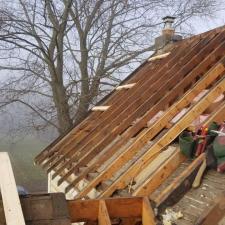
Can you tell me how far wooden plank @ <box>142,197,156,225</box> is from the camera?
2.34 metres

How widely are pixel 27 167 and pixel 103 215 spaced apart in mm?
30681

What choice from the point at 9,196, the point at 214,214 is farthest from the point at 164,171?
the point at 9,196

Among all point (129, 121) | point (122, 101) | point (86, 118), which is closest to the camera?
point (129, 121)

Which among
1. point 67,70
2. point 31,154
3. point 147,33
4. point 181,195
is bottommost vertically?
point 31,154

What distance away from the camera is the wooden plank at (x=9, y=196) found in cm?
192

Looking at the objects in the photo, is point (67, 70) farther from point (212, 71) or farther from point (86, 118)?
point (212, 71)

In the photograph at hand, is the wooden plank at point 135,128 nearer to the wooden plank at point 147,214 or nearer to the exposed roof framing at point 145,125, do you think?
the exposed roof framing at point 145,125

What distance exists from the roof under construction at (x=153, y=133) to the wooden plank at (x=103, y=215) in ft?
3.41

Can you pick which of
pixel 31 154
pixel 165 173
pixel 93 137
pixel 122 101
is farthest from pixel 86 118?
pixel 31 154

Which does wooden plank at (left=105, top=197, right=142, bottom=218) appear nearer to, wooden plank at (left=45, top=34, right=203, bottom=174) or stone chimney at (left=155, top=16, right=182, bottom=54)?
wooden plank at (left=45, top=34, right=203, bottom=174)

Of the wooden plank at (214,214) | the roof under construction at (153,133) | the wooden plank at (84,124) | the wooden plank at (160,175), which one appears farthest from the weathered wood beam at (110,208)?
the wooden plank at (84,124)

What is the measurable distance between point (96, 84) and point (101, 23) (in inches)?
106

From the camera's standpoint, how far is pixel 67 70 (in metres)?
17.4

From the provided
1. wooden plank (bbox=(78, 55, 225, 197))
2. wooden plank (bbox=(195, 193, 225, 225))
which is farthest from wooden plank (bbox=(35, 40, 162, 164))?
wooden plank (bbox=(195, 193, 225, 225))
